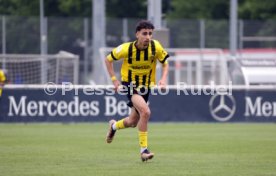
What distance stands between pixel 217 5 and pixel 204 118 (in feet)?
88.6

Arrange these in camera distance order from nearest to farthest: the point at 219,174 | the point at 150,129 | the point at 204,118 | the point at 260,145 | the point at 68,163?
the point at 219,174 < the point at 68,163 < the point at 260,145 < the point at 150,129 < the point at 204,118

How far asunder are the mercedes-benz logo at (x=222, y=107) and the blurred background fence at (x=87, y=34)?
10.4 metres

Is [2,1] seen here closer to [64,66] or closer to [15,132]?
[64,66]

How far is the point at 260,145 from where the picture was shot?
1739 cm

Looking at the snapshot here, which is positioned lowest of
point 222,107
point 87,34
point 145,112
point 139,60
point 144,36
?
point 222,107

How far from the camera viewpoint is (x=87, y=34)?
3766cm

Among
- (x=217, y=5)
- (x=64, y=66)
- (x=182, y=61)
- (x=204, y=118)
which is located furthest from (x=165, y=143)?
(x=217, y=5)

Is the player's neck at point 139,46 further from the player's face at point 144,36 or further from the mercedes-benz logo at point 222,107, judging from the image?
the mercedes-benz logo at point 222,107

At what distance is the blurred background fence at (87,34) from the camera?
35.2 meters

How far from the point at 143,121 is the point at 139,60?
3.56 ft
